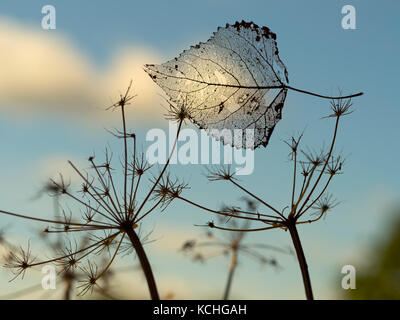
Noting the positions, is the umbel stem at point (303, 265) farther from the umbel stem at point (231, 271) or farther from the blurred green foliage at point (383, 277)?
the blurred green foliage at point (383, 277)

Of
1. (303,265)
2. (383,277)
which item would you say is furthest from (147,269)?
(383,277)

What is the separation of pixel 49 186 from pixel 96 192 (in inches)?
21.6

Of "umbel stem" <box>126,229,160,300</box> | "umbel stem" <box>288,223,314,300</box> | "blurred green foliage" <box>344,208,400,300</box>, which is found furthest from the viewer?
"blurred green foliage" <box>344,208,400,300</box>

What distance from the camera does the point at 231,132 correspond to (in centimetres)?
288

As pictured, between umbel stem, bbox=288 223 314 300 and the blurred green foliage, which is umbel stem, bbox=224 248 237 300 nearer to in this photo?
umbel stem, bbox=288 223 314 300

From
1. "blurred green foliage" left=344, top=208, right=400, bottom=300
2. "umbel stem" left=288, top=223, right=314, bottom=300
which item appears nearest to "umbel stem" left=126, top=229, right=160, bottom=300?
"umbel stem" left=288, top=223, right=314, bottom=300

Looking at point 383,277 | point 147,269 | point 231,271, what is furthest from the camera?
point 383,277

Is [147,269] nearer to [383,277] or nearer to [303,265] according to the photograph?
[303,265]

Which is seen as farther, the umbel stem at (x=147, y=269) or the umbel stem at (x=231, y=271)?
the umbel stem at (x=231, y=271)

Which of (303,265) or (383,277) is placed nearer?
(303,265)

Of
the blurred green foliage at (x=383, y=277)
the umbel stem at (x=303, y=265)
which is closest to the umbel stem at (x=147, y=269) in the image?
the umbel stem at (x=303, y=265)

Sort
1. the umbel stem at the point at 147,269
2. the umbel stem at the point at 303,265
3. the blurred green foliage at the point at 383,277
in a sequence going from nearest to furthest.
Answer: the umbel stem at the point at 147,269, the umbel stem at the point at 303,265, the blurred green foliage at the point at 383,277
